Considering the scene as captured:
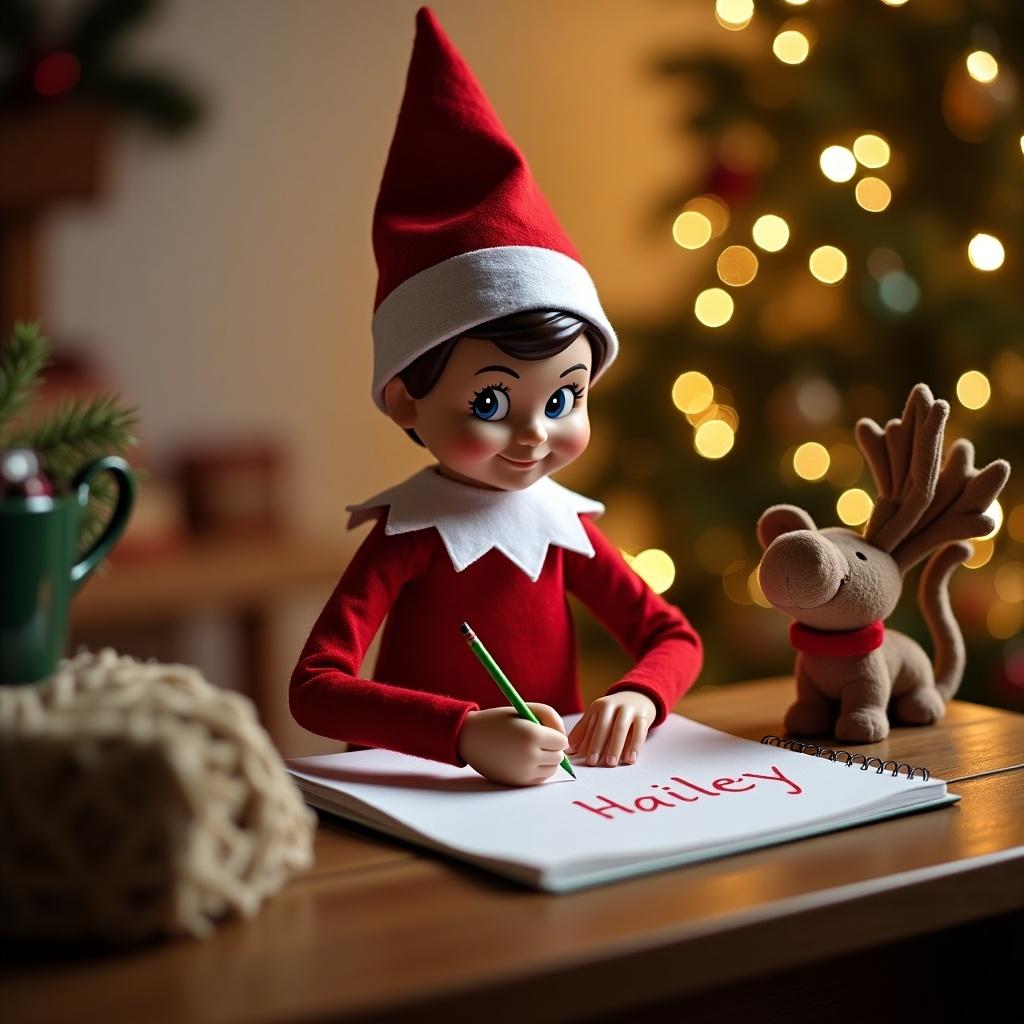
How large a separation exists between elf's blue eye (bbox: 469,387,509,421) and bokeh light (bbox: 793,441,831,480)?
4.36ft

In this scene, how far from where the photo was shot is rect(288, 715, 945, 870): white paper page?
0.67 m

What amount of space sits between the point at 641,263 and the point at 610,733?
2262mm

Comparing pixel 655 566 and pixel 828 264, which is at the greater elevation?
pixel 828 264

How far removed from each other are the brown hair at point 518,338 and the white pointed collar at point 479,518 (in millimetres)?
78

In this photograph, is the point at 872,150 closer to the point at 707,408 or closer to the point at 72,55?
the point at 707,408

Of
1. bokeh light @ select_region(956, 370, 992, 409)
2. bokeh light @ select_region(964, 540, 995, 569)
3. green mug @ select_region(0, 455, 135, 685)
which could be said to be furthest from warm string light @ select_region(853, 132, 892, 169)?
green mug @ select_region(0, 455, 135, 685)

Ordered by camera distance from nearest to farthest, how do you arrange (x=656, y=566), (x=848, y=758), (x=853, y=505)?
1. (x=848, y=758)
2. (x=853, y=505)
3. (x=656, y=566)

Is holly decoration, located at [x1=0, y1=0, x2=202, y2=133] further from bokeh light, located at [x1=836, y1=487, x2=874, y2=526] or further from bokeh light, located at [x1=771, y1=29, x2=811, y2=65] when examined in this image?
bokeh light, located at [x1=836, y1=487, x2=874, y2=526]

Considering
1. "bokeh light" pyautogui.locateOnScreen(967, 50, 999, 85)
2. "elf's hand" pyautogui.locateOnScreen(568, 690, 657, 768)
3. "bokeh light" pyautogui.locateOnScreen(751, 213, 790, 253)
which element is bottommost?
"elf's hand" pyautogui.locateOnScreen(568, 690, 657, 768)

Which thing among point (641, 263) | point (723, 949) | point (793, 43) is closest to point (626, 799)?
point (723, 949)

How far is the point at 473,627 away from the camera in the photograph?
0.93 metres

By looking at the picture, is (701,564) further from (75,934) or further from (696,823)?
(75,934)

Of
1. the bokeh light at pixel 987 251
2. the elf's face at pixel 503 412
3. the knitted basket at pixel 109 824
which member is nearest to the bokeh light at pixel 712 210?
the bokeh light at pixel 987 251

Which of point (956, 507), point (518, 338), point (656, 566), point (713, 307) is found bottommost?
point (656, 566)
